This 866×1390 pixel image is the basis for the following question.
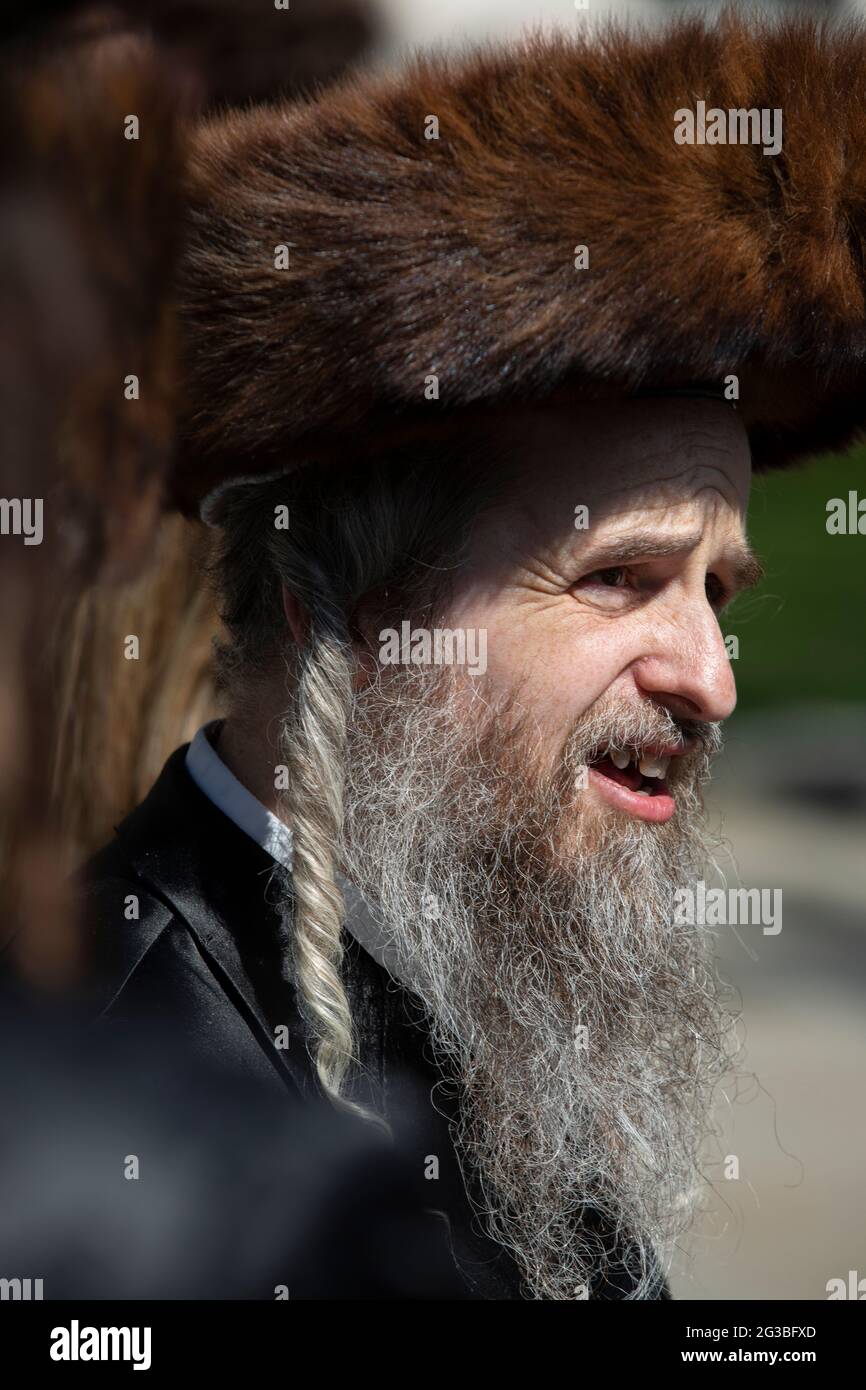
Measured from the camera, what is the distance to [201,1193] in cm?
185

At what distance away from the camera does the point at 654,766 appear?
221cm

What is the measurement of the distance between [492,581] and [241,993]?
71cm

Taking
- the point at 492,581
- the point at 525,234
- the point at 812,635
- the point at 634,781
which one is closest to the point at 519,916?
the point at 634,781

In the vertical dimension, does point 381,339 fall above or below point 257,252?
below

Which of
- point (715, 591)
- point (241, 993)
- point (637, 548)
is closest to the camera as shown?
point (241, 993)

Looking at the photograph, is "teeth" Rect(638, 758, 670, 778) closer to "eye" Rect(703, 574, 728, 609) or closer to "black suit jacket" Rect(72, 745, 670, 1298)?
"eye" Rect(703, 574, 728, 609)

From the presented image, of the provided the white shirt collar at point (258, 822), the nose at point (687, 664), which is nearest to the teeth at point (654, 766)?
the nose at point (687, 664)

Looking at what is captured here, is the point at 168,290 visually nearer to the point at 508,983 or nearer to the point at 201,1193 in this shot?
the point at 508,983

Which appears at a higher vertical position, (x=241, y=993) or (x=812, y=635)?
(x=812, y=635)

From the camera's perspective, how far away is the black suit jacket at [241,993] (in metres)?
1.89

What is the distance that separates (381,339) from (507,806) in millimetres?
748

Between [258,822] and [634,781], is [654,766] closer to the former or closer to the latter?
[634,781]

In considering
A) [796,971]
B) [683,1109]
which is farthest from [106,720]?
[796,971]

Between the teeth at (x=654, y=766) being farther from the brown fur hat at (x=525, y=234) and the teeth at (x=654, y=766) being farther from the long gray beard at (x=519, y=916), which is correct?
the brown fur hat at (x=525, y=234)
